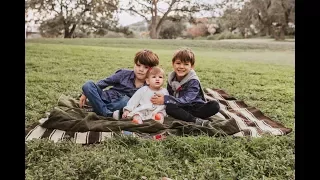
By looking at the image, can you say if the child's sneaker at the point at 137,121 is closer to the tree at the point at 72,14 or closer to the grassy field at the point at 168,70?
the grassy field at the point at 168,70

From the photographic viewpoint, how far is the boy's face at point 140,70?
7.86ft

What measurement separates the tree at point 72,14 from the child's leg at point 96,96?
0.30 m

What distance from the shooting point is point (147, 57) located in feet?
7.80

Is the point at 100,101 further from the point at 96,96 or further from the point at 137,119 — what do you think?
the point at 137,119

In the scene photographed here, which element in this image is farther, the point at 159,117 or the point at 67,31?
the point at 67,31

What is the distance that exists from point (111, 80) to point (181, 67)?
14.9 inches

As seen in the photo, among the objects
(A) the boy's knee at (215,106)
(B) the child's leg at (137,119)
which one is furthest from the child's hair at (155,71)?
(A) the boy's knee at (215,106)

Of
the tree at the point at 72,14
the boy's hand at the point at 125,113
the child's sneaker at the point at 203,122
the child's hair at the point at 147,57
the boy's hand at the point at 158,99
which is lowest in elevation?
the child's sneaker at the point at 203,122

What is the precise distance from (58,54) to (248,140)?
111cm

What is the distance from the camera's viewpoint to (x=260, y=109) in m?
2.59

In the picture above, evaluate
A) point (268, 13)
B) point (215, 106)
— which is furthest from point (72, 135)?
point (268, 13)

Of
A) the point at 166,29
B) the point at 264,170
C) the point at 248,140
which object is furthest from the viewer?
the point at 166,29
